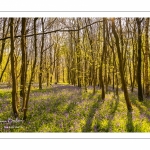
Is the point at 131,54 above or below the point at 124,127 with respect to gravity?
above
